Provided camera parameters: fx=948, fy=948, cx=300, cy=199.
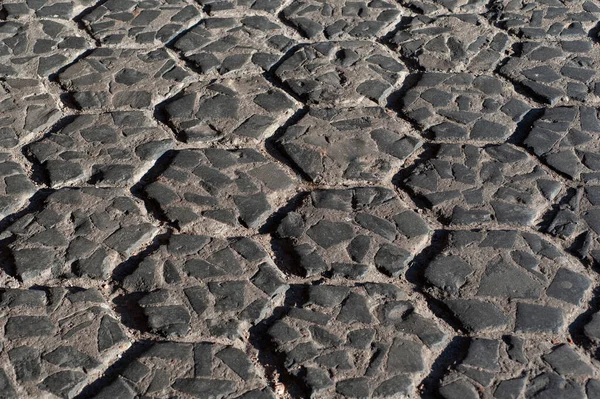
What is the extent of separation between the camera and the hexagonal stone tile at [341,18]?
462cm

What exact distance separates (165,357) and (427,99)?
186 cm

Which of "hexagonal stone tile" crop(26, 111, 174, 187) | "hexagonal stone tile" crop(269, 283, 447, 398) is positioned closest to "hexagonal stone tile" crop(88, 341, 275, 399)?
"hexagonal stone tile" crop(269, 283, 447, 398)

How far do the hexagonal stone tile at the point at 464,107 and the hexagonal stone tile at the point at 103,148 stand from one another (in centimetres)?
108

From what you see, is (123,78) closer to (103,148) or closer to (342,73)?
(103,148)

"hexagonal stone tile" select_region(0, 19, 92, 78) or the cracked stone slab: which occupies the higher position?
the cracked stone slab

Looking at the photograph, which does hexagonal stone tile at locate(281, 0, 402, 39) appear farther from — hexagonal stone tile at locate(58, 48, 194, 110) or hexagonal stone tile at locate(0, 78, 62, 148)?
hexagonal stone tile at locate(0, 78, 62, 148)

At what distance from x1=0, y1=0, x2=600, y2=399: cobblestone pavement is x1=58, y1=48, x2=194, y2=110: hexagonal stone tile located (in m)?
0.01

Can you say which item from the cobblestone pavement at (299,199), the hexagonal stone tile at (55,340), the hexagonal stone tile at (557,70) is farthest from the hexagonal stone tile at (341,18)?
the hexagonal stone tile at (55,340)

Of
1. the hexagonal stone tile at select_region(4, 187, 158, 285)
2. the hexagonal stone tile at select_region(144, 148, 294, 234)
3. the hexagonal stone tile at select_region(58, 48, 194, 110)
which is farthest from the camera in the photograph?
the hexagonal stone tile at select_region(58, 48, 194, 110)

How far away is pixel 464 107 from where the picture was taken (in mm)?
4074

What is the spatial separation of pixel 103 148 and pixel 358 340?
1.45 m

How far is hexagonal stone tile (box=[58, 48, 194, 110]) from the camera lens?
409 cm

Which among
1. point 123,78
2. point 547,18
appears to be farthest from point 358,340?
point 547,18

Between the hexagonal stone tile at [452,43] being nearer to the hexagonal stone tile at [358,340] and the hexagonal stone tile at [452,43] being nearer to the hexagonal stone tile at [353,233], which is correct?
the hexagonal stone tile at [353,233]
